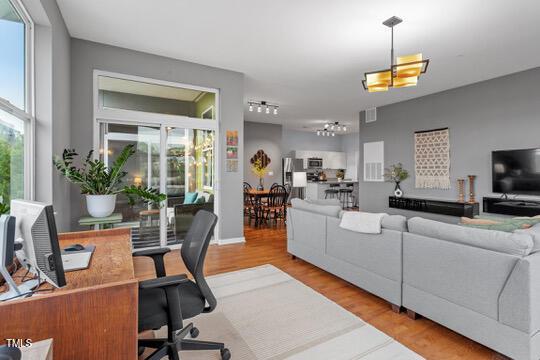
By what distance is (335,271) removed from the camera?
9.84 feet

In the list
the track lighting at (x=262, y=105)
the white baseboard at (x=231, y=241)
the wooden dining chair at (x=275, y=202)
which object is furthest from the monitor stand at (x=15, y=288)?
the track lighting at (x=262, y=105)

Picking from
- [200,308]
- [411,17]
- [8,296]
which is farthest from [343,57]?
[8,296]

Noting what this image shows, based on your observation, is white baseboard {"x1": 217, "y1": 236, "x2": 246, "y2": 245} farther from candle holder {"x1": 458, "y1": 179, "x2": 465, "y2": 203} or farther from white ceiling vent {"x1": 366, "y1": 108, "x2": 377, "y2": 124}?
white ceiling vent {"x1": 366, "y1": 108, "x2": 377, "y2": 124}

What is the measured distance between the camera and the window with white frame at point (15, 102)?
197cm

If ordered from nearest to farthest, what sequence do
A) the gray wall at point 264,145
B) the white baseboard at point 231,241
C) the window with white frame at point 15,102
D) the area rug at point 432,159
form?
the window with white frame at point 15,102 < the white baseboard at point 231,241 < the area rug at point 432,159 < the gray wall at point 264,145

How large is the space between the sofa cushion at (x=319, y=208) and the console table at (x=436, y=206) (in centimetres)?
332

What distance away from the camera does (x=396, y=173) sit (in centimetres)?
630

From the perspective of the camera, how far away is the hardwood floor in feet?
6.20

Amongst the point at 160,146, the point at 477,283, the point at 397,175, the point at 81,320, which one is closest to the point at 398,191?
the point at 397,175

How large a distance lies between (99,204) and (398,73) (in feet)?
11.9

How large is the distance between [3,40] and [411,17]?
3.77 meters

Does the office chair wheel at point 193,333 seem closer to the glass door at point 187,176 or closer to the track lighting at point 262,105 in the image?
the glass door at point 187,176

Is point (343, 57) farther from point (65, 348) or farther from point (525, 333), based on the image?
point (65, 348)

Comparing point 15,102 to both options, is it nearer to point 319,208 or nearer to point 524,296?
point 319,208
